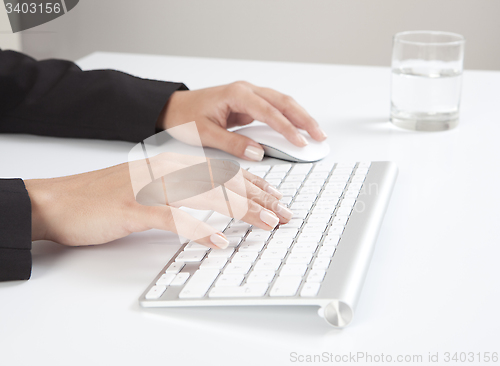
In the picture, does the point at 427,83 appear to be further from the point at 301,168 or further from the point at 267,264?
the point at 267,264

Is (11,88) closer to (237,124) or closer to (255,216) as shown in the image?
(237,124)

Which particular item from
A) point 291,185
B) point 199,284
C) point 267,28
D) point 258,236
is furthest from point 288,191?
point 267,28

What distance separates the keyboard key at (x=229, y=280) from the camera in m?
0.47

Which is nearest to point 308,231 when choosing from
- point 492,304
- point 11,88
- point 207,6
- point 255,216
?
point 255,216

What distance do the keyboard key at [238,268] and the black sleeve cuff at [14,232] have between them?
0.20 meters

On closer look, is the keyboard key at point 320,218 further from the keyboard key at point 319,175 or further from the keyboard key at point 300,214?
the keyboard key at point 319,175

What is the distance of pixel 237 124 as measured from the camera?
934 millimetres

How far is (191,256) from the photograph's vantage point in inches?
20.9

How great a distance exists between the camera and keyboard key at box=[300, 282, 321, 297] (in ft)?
1.43

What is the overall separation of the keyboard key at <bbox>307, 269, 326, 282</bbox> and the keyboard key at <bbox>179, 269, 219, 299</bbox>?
9cm

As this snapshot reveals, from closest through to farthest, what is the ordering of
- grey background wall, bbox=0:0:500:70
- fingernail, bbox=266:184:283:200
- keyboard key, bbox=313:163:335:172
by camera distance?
fingernail, bbox=266:184:283:200 → keyboard key, bbox=313:163:335:172 → grey background wall, bbox=0:0:500:70

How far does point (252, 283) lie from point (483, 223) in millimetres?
306

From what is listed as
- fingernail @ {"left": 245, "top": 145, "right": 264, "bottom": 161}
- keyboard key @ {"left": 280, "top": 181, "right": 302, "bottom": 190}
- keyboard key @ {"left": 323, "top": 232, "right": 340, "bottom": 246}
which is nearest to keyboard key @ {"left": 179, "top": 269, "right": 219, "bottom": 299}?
keyboard key @ {"left": 323, "top": 232, "right": 340, "bottom": 246}

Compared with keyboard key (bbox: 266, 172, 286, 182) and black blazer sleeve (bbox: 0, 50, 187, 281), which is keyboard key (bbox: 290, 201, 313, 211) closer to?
A: keyboard key (bbox: 266, 172, 286, 182)
